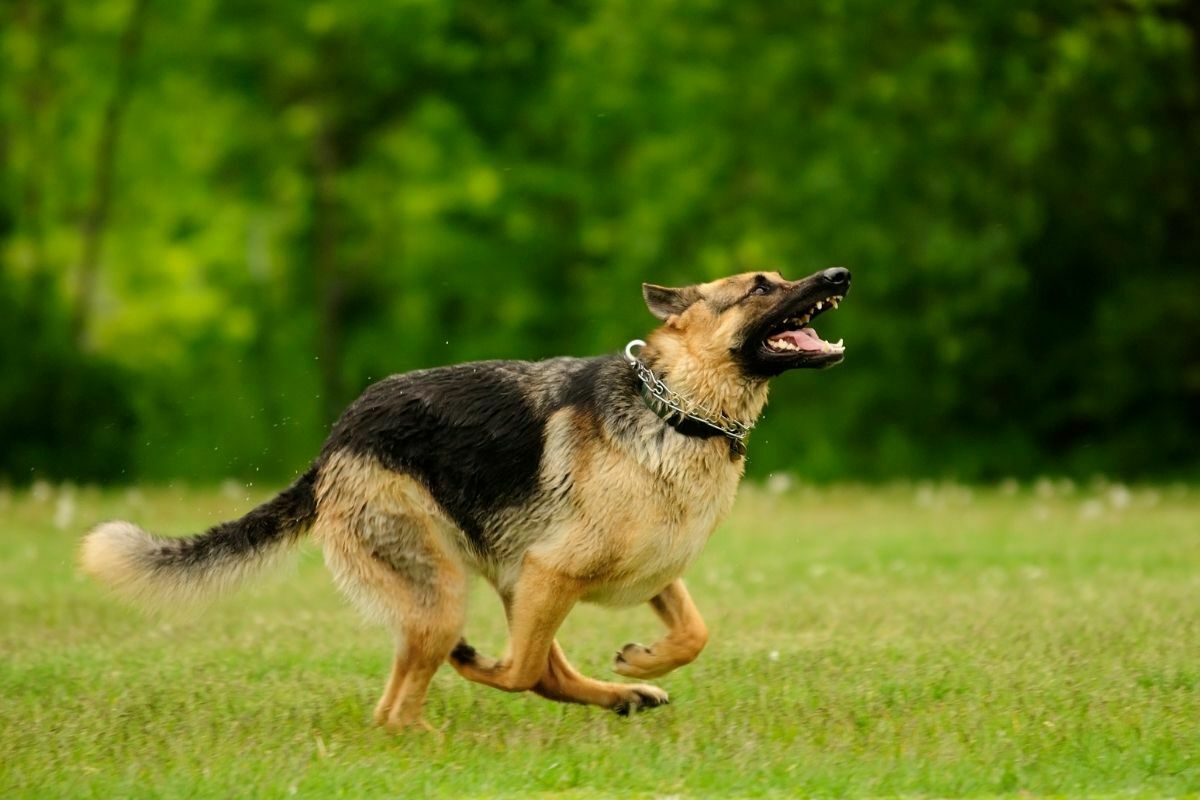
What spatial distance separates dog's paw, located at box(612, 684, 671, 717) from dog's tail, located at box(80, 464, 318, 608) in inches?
65.4

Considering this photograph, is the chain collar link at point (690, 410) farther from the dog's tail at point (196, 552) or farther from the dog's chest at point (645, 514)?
the dog's tail at point (196, 552)

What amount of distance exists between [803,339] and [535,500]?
1.42 metres

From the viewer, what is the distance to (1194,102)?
21219 millimetres

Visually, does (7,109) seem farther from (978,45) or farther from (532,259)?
A: (978,45)

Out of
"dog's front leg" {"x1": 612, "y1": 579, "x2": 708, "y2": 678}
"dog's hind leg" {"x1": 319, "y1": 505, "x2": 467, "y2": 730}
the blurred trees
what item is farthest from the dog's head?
the blurred trees

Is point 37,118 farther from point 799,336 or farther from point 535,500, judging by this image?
point 799,336

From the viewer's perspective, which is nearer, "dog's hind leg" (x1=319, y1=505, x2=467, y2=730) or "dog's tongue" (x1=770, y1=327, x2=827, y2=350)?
"dog's hind leg" (x1=319, y1=505, x2=467, y2=730)

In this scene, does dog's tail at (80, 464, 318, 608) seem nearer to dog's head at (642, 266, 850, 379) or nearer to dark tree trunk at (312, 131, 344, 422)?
dog's head at (642, 266, 850, 379)

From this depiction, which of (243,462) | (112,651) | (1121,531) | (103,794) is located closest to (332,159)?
(243,462)

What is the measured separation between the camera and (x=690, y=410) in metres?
7.26

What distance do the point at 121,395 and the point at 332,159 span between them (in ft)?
17.2

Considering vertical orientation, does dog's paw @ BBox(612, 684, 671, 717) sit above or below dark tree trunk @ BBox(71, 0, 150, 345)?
below

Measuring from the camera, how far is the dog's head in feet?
23.9

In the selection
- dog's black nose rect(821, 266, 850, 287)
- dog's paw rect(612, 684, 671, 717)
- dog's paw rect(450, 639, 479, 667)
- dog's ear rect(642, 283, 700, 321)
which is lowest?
dog's paw rect(612, 684, 671, 717)
